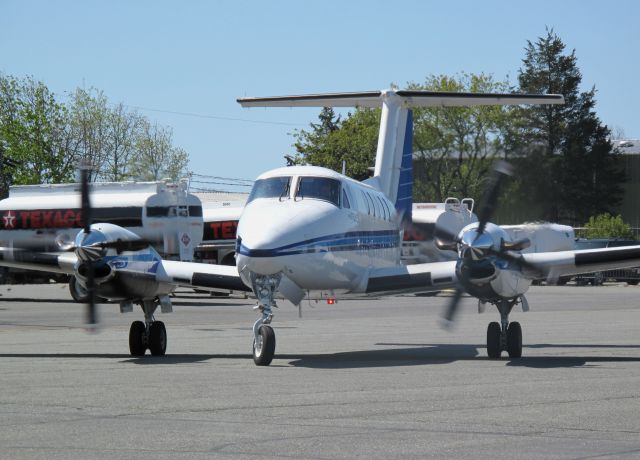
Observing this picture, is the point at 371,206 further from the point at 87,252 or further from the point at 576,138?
the point at 576,138

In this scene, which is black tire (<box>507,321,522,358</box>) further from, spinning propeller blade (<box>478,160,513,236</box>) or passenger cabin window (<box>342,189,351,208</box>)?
passenger cabin window (<box>342,189,351,208</box>)

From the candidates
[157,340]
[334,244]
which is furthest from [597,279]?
[334,244]

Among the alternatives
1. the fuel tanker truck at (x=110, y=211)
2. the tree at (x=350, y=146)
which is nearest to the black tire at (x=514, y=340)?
the fuel tanker truck at (x=110, y=211)

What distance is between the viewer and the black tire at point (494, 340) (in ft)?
63.0

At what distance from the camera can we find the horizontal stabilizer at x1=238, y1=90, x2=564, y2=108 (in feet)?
81.1

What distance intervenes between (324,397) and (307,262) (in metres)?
4.88

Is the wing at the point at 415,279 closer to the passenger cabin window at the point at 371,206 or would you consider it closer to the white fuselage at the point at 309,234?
the white fuselage at the point at 309,234

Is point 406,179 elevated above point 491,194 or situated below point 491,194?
above

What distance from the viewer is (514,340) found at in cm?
1903

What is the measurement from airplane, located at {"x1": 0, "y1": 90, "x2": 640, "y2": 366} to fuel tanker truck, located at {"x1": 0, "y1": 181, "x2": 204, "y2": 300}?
75.1ft

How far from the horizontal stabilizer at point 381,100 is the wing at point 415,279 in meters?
6.43

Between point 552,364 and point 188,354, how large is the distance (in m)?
6.99

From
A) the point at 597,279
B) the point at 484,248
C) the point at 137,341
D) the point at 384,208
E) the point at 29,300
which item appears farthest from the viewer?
the point at 597,279

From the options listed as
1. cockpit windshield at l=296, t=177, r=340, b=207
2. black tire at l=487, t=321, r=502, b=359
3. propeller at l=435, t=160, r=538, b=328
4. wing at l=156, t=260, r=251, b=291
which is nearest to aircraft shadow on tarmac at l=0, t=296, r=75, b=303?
wing at l=156, t=260, r=251, b=291
